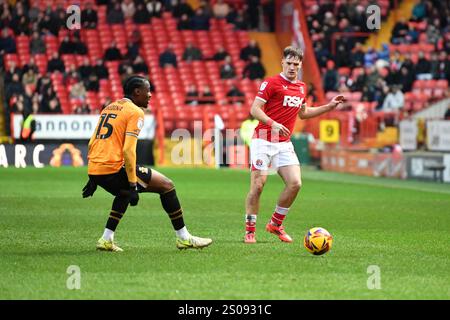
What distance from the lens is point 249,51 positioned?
38812 mm

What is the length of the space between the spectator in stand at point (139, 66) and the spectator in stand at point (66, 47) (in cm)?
226

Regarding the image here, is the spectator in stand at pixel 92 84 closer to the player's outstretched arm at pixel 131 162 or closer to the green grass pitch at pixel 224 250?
the green grass pitch at pixel 224 250

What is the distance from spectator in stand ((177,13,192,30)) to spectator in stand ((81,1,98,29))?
10.7ft

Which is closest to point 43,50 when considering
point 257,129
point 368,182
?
point 368,182

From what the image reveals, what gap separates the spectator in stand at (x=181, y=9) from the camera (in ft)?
132

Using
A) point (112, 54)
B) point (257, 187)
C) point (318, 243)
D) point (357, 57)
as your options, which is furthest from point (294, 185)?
point (112, 54)

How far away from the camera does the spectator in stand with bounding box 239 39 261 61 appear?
38781 millimetres

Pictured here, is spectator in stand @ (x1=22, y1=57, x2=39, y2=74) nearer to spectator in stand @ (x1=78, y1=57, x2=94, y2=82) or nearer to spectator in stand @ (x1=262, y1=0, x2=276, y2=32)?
spectator in stand @ (x1=78, y1=57, x2=94, y2=82)

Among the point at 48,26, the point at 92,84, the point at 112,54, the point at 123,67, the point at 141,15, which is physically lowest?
the point at 92,84

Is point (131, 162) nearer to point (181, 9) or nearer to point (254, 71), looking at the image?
point (254, 71)

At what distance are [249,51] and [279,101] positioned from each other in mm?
26108

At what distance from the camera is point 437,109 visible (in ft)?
105
